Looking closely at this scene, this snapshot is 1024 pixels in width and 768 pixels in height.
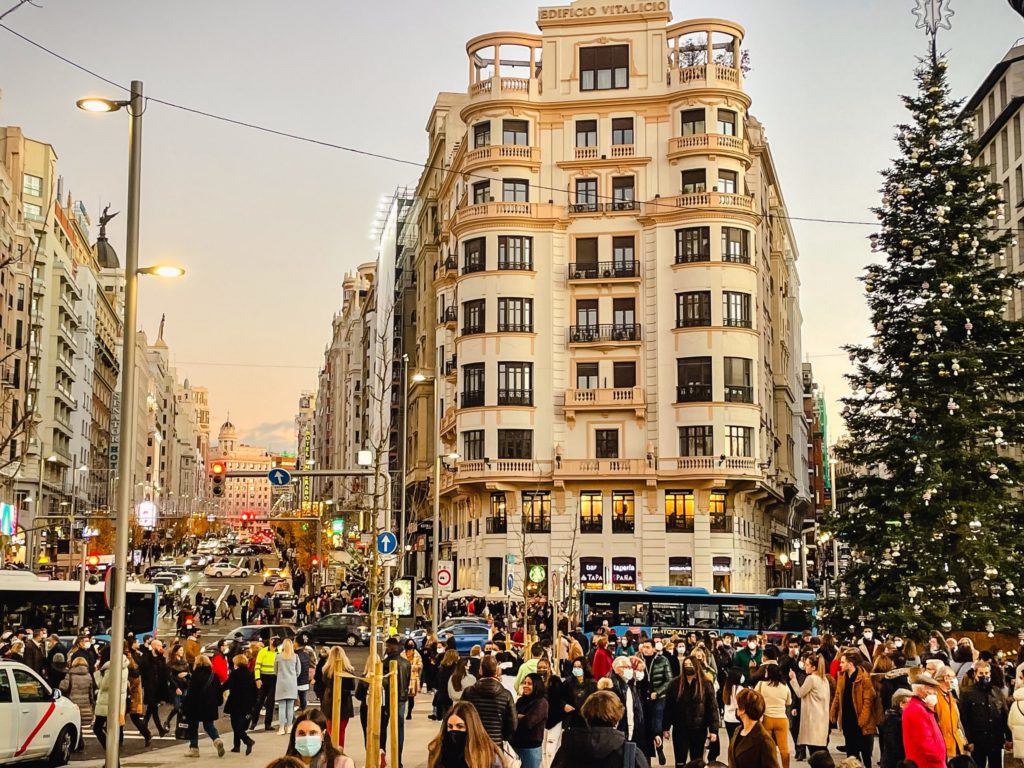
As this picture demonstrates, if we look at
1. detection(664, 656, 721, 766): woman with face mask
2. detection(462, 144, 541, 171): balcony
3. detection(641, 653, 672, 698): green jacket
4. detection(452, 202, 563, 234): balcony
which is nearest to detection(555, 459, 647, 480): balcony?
detection(452, 202, 563, 234): balcony

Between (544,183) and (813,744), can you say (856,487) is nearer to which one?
(813,744)

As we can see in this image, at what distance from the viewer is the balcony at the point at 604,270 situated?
64.5 m

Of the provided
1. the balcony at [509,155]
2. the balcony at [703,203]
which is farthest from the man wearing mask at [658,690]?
the balcony at [509,155]

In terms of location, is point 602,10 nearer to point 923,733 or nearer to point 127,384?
point 127,384

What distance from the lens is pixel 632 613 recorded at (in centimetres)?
4606

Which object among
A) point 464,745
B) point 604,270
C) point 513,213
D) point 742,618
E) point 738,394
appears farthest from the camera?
point 513,213

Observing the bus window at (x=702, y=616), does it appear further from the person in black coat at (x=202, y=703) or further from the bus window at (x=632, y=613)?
the person in black coat at (x=202, y=703)

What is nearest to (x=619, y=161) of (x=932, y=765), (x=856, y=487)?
(x=856, y=487)

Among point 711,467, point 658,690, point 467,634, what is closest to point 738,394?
point 711,467

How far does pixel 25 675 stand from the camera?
18.3m

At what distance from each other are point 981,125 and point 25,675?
6159 centimetres

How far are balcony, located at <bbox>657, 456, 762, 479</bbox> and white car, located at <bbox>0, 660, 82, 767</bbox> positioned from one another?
1761 inches

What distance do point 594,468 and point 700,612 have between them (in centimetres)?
1811

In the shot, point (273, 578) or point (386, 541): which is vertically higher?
point (386, 541)
